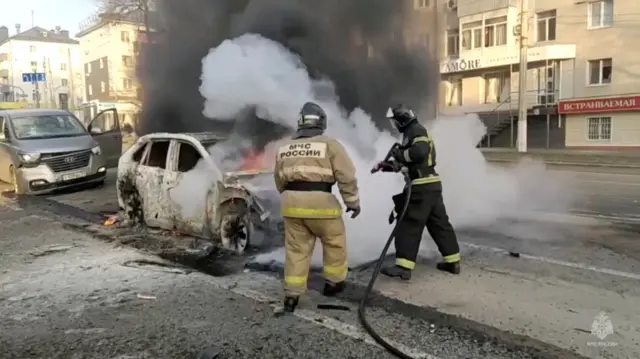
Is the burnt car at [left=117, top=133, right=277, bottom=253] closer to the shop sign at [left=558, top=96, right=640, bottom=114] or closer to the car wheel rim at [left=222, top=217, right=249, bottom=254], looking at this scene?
the car wheel rim at [left=222, top=217, right=249, bottom=254]

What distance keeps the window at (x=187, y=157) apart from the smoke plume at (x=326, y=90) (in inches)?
9.4

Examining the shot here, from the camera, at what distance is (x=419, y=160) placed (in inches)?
202

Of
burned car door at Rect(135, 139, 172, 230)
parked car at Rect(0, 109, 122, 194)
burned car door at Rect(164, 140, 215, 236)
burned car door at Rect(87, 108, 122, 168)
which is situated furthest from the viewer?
burned car door at Rect(87, 108, 122, 168)

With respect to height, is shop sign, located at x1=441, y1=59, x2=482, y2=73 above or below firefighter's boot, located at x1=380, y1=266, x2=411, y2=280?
above

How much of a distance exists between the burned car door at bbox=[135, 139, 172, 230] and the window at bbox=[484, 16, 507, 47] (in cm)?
2488

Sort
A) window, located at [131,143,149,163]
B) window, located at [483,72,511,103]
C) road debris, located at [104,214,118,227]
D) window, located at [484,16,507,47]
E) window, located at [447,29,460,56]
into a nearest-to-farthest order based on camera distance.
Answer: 1. window, located at [131,143,149,163]
2. road debris, located at [104,214,118,227]
3. window, located at [447,29,460,56]
4. window, located at [484,16,507,47]
5. window, located at [483,72,511,103]

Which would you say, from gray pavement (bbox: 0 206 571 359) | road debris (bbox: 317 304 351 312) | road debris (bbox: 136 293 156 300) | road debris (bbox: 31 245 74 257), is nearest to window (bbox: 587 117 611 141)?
gray pavement (bbox: 0 206 571 359)

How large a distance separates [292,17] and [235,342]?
6.97 m

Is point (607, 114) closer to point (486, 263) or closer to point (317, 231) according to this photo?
point (486, 263)

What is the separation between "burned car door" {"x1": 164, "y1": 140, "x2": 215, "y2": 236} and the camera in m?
6.75

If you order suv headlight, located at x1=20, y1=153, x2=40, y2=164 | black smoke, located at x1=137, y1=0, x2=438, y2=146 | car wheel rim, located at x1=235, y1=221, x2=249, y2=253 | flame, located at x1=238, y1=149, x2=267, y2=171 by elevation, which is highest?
black smoke, located at x1=137, y1=0, x2=438, y2=146

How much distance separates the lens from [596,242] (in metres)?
6.55

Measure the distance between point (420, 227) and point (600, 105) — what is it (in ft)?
77.3

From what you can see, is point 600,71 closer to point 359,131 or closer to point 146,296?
point 359,131
